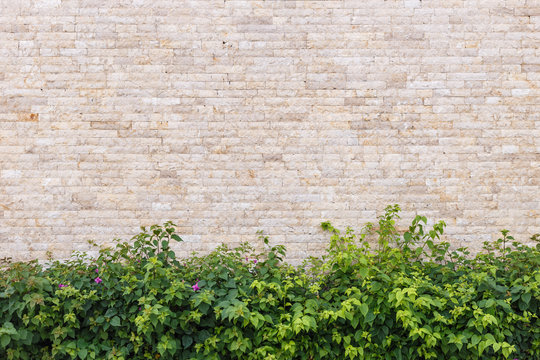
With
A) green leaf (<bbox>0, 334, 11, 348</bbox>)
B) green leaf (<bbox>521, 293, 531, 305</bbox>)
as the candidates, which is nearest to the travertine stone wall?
green leaf (<bbox>521, 293, 531, 305</bbox>)

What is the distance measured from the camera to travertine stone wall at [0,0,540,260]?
5.13m

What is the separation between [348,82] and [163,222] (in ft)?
8.85

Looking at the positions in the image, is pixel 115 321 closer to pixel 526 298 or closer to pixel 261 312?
pixel 261 312

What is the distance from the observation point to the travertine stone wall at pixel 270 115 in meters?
5.13

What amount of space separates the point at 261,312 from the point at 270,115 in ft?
7.22

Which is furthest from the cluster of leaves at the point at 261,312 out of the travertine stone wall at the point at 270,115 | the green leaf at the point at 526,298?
the travertine stone wall at the point at 270,115

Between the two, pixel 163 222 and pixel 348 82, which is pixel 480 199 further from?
pixel 163 222

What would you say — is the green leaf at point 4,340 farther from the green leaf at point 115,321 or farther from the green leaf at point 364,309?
the green leaf at point 364,309

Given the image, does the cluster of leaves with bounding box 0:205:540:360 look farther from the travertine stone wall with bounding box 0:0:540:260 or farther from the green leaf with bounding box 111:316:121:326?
the travertine stone wall with bounding box 0:0:540:260

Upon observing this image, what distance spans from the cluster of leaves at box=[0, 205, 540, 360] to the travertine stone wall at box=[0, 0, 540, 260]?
23.8 inches

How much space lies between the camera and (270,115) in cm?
516

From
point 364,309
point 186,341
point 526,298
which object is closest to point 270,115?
point 364,309

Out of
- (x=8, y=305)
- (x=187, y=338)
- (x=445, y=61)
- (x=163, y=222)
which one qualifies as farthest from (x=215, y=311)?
(x=445, y=61)

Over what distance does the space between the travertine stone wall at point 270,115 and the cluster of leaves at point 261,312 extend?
1.98 ft
